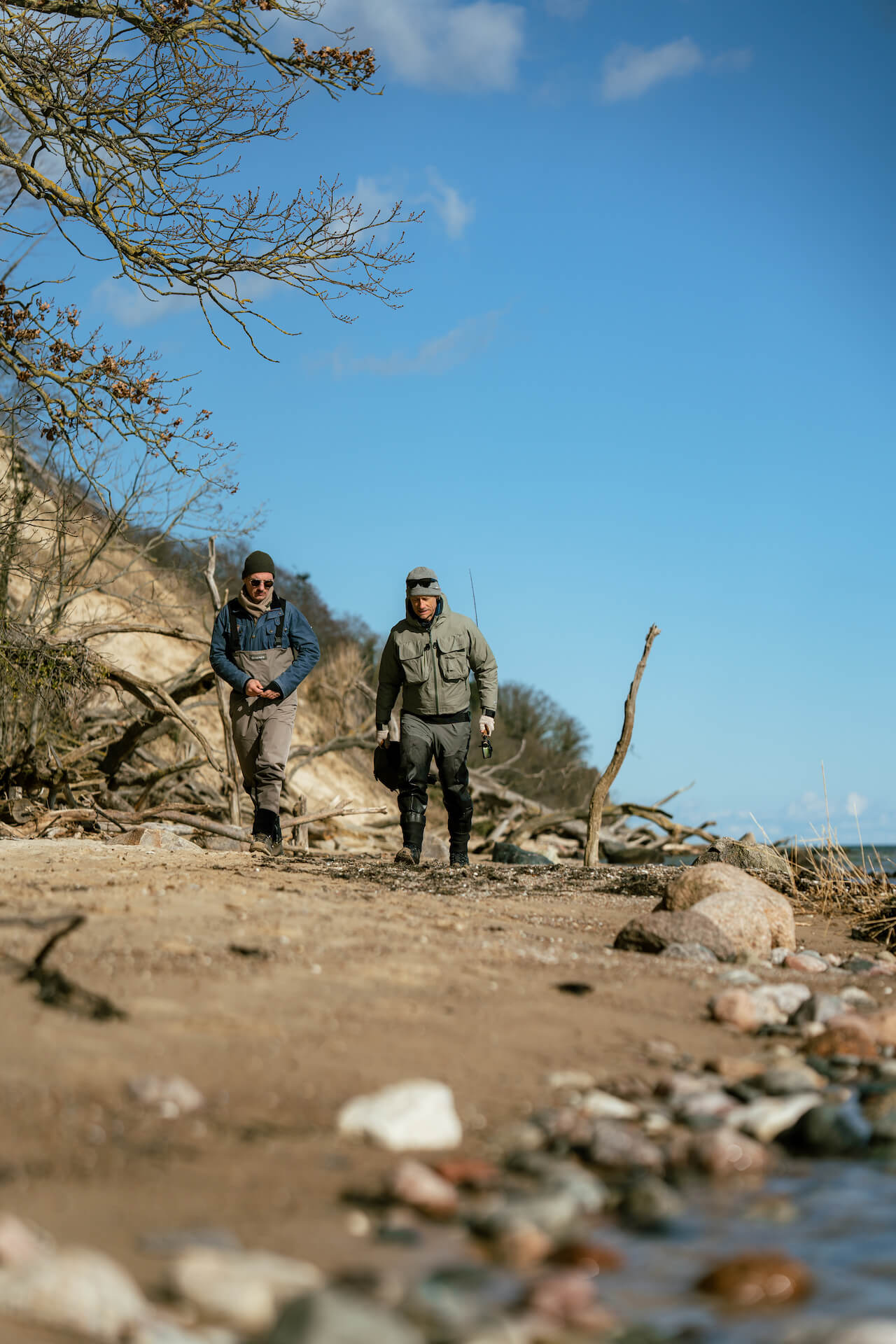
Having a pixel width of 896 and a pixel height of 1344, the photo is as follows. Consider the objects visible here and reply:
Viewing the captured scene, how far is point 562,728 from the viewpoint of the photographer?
93.5ft

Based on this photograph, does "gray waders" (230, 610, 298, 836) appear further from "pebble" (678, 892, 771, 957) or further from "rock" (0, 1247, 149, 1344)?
"rock" (0, 1247, 149, 1344)

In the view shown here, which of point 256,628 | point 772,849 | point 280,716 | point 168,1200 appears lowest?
point 168,1200

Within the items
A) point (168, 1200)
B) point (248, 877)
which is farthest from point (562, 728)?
point (168, 1200)

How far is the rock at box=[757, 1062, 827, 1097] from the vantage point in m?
3.44

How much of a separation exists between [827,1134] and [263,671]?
21.9ft

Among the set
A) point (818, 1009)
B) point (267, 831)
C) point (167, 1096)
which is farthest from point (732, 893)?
point (267, 831)

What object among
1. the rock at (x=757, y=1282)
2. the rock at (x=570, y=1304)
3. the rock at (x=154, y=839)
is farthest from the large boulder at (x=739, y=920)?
the rock at (x=154, y=839)

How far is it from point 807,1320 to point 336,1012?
208 centimetres

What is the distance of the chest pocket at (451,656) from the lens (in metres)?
9.10

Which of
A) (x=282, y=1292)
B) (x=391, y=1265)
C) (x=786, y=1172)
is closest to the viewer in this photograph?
(x=282, y=1292)

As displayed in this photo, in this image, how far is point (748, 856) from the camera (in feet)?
30.3

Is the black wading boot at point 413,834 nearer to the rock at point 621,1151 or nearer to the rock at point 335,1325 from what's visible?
the rock at point 621,1151

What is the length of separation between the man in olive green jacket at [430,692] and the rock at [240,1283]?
6.77 meters

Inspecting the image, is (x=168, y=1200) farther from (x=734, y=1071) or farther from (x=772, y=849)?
(x=772, y=849)
